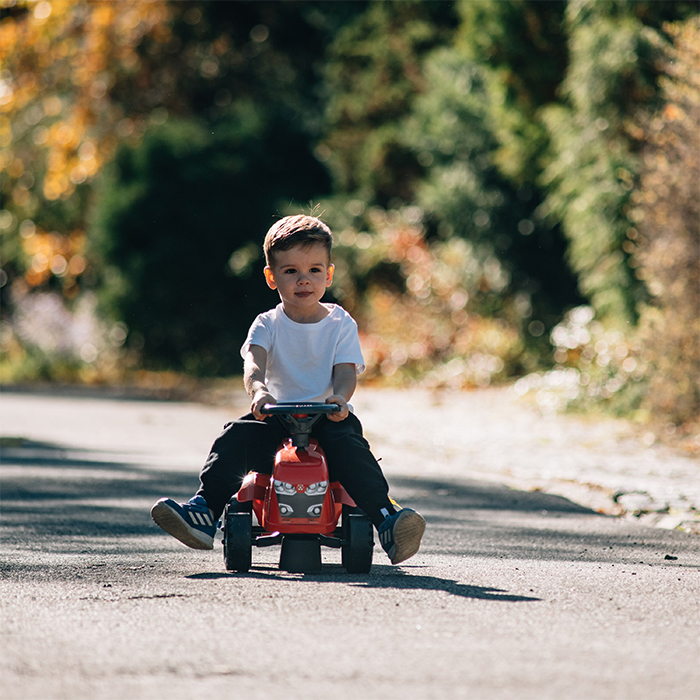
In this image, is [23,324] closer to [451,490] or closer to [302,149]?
[302,149]

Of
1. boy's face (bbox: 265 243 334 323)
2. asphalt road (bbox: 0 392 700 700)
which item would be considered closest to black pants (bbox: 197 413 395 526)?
asphalt road (bbox: 0 392 700 700)

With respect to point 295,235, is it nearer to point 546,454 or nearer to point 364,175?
point 546,454

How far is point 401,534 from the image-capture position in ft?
15.6

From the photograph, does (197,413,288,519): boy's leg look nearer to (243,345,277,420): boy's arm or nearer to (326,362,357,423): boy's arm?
(243,345,277,420): boy's arm

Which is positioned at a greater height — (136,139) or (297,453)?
(136,139)

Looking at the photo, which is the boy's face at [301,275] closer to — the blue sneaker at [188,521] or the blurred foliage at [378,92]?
the blue sneaker at [188,521]

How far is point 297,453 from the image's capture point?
4.90 metres

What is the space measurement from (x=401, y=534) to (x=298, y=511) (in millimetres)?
438

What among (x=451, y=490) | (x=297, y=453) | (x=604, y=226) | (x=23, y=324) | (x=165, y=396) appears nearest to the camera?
(x=297, y=453)

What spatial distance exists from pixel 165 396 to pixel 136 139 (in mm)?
6786

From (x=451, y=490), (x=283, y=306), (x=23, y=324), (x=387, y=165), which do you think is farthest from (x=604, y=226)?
(x=23, y=324)

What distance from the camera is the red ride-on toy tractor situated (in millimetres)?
4812

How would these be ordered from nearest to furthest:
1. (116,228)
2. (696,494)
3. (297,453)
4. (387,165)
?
(297,453), (696,494), (116,228), (387,165)

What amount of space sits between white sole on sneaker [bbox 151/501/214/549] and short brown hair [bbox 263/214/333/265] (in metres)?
1.15
